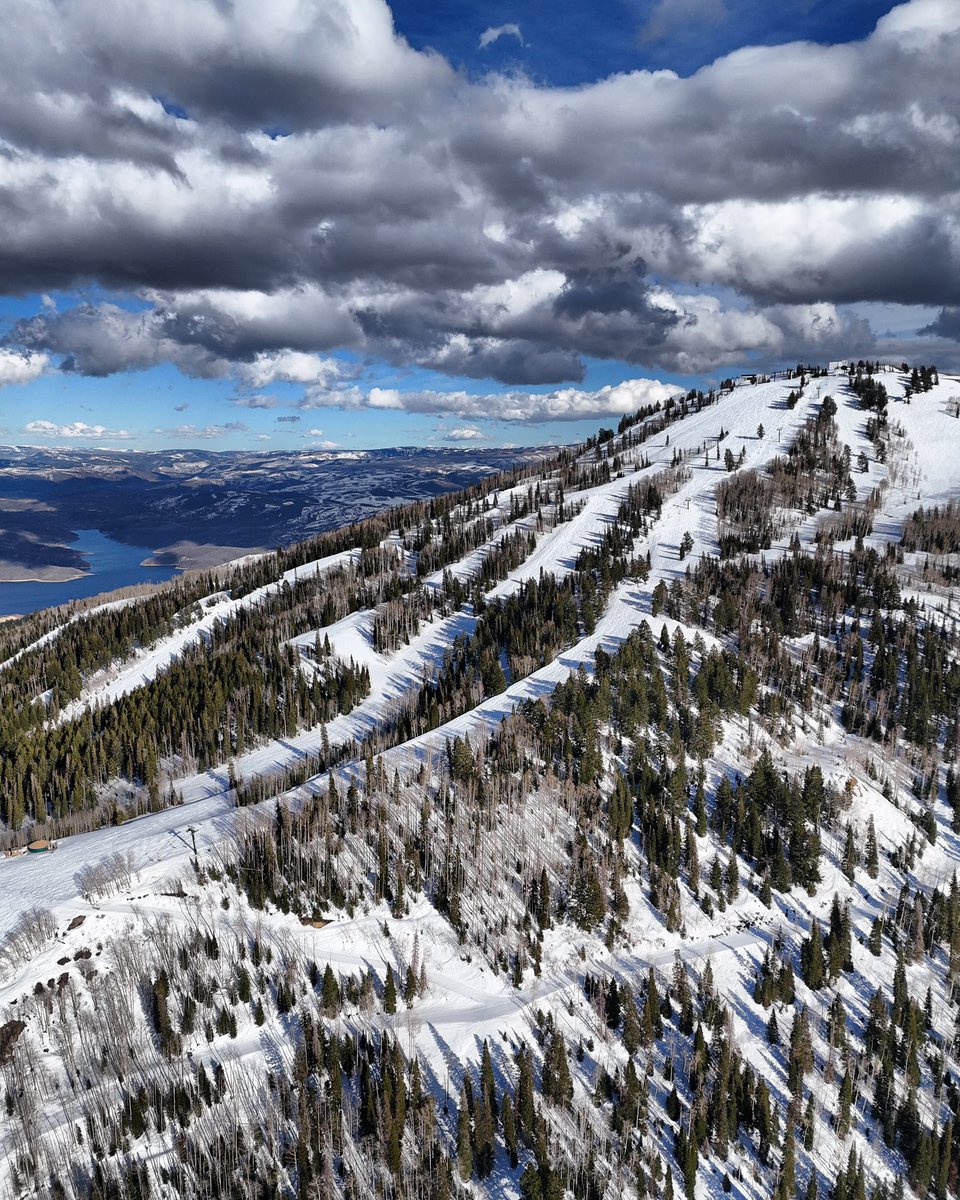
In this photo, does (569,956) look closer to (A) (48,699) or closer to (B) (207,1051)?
(B) (207,1051)

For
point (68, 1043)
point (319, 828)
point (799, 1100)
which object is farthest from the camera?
point (319, 828)

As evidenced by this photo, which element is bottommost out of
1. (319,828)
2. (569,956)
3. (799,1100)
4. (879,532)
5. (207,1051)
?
(799,1100)

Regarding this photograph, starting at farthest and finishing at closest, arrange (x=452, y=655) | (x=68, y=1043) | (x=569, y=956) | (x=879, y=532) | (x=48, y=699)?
(x=879, y=532), (x=48, y=699), (x=452, y=655), (x=569, y=956), (x=68, y=1043)

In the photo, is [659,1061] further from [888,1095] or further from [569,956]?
[888,1095]

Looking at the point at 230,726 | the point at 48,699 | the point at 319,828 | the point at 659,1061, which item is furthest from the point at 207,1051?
the point at 48,699

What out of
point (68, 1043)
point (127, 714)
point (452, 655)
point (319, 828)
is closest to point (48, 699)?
point (127, 714)

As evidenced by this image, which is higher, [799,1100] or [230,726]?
[230,726]

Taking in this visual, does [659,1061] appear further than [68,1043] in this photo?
Yes
